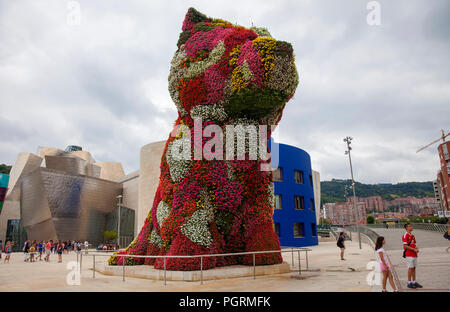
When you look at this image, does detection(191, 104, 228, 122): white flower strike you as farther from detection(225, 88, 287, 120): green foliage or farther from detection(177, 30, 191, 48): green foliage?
detection(177, 30, 191, 48): green foliage

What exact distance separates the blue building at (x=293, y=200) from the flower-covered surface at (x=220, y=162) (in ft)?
71.6

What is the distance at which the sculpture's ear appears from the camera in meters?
10.9

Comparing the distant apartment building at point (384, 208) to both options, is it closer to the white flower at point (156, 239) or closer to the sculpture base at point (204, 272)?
the sculpture base at point (204, 272)

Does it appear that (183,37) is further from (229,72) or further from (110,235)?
(110,235)

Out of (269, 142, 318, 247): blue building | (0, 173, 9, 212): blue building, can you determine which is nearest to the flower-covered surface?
(269, 142, 318, 247): blue building

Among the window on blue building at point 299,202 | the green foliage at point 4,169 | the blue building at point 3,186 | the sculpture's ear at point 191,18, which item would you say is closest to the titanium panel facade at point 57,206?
the blue building at point 3,186

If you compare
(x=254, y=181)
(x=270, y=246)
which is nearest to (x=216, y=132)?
(x=254, y=181)

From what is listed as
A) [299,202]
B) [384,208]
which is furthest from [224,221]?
[384,208]

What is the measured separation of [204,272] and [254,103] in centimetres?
505

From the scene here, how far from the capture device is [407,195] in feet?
649

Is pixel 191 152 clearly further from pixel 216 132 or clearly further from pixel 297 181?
pixel 297 181

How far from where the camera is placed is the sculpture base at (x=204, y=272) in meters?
8.47
